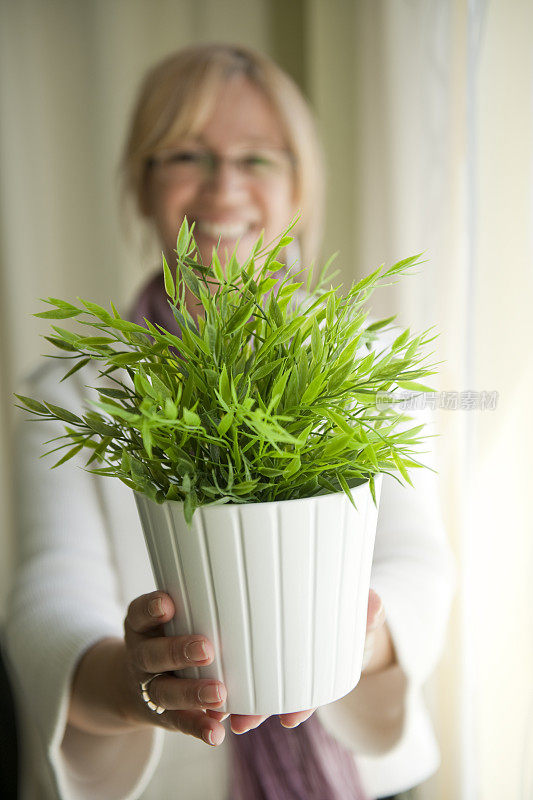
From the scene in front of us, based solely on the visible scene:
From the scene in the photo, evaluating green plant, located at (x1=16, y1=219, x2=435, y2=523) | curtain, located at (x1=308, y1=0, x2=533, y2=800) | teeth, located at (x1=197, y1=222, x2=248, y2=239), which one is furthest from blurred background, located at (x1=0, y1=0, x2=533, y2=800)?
teeth, located at (x1=197, y1=222, x2=248, y2=239)

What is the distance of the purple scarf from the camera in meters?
0.59

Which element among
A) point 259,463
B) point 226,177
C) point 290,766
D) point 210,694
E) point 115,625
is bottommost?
point 290,766

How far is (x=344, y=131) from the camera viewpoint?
1086mm

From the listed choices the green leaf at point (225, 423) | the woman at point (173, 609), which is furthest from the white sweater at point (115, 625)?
the green leaf at point (225, 423)

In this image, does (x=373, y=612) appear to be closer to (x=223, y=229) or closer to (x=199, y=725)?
(x=199, y=725)

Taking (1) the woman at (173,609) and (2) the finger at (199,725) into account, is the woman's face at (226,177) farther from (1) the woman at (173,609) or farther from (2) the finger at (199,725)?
(2) the finger at (199,725)

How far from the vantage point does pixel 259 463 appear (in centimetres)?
28

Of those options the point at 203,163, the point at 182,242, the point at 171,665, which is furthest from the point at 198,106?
the point at 171,665

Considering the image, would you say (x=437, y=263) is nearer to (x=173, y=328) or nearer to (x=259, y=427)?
(x=173, y=328)

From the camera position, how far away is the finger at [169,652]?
0.96 feet

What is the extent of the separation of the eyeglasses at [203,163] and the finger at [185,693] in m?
0.53

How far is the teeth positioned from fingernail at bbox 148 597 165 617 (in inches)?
18.0

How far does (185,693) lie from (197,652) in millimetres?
36

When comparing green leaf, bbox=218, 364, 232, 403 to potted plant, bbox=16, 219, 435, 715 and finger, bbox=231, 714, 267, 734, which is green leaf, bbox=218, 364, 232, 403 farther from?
finger, bbox=231, 714, 267, 734
